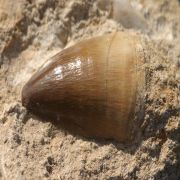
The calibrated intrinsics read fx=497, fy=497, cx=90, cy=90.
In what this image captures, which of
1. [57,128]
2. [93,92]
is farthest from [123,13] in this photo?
[57,128]

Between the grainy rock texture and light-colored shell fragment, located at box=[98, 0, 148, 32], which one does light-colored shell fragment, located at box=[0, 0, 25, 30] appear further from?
light-colored shell fragment, located at box=[98, 0, 148, 32]

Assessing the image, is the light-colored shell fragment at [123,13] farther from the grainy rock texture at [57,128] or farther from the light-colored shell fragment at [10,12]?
the light-colored shell fragment at [10,12]

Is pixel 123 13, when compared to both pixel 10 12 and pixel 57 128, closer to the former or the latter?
pixel 10 12

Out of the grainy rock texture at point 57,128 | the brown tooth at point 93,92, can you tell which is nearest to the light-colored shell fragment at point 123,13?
the grainy rock texture at point 57,128

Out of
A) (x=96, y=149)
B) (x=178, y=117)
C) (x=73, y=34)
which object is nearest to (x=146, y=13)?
(x=73, y=34)

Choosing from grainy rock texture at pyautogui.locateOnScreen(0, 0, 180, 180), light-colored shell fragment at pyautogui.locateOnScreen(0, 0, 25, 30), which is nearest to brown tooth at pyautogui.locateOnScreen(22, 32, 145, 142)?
grainy rock texture at pyautogui.locateOnScreen(0, 0, 180, 180)

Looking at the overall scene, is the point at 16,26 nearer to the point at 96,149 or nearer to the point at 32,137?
the point at 32,137

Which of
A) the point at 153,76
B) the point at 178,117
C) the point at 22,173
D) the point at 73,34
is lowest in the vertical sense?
the point at 22,173
